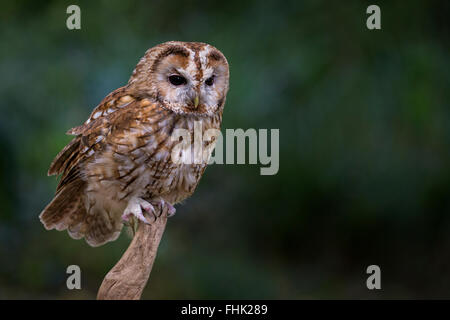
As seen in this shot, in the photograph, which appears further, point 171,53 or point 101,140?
point 101,140

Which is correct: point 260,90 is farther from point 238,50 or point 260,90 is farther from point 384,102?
point 384,102

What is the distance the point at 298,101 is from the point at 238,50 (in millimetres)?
441

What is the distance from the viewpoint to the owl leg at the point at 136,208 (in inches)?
82.0

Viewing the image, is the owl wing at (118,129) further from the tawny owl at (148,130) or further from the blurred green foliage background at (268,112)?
the blurred green foliage background at (268,112)

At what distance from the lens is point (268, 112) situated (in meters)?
3.21

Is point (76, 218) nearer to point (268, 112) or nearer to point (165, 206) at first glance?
point (165, 206)

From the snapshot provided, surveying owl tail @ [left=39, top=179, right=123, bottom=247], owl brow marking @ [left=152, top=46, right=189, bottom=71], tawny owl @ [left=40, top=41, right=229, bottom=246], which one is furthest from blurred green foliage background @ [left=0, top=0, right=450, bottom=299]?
owl brow marking @ [left=152, top=46, right=189, bottom=71]

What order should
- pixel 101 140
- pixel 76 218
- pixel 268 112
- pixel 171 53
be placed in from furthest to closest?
1. pixel 268 112
2. pixel 76 218
3. pixel 101 140
4. pixel 171 53

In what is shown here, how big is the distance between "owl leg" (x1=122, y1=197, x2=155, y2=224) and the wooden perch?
4 centimetres

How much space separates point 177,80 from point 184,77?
4 cm

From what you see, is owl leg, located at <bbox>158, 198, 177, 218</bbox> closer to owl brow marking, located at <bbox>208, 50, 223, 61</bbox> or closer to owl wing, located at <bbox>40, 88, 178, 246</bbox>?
owl wing, located at <bbox>40, 88, 178, 246</bbox>

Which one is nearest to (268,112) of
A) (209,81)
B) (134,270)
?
(209,81)

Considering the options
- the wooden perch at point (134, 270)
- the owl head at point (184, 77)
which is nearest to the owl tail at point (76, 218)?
the wooden perch at point (134, 270)

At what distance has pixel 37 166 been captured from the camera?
3.11 meters
